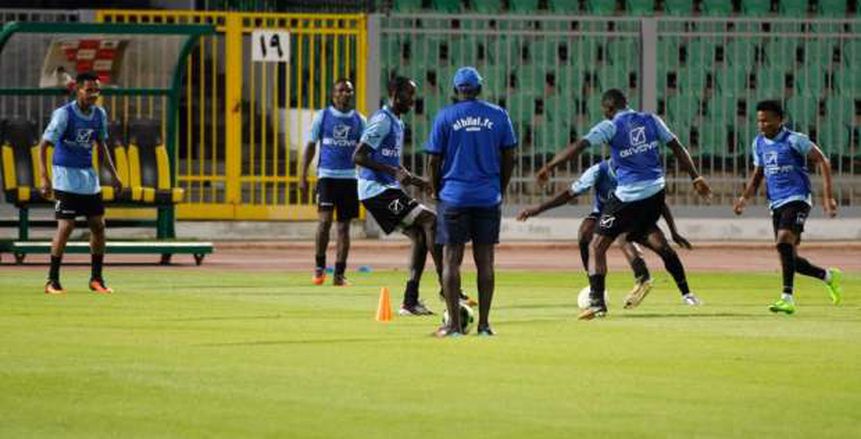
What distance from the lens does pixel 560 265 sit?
30188 mm

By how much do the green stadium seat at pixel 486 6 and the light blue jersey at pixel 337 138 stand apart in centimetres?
1438

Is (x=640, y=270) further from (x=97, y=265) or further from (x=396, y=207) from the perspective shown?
(x=97, y=265)

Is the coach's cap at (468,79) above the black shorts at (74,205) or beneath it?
above

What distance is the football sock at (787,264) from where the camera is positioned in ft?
67.7

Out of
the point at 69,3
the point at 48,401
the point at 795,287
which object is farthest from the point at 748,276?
the point at 69,3

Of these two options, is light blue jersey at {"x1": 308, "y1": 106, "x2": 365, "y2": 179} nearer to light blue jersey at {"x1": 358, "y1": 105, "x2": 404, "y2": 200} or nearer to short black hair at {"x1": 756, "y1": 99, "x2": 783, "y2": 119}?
light blue jersey at {"x1": 358, "y1": 105, "x2": 404, "y2": 200}

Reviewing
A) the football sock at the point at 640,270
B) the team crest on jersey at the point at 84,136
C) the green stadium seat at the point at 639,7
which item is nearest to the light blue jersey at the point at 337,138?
the team crest on jersey at the point at 84,136

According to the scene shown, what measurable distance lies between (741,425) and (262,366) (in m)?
4.01

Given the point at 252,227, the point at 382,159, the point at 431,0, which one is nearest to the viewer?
the point at 382,159

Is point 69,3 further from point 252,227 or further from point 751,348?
point 751,348

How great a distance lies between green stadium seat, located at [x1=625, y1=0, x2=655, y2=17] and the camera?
39.9 m

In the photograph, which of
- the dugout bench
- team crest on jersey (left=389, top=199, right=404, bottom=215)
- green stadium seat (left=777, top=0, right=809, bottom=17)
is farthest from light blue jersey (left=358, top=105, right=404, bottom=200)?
green stadium seat (left=777, top=0, right=809, bottom=17)

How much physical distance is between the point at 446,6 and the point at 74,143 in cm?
1728

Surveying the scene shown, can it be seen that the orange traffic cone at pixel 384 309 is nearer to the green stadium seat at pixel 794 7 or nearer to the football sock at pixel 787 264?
the football sock at pixel 787 264
